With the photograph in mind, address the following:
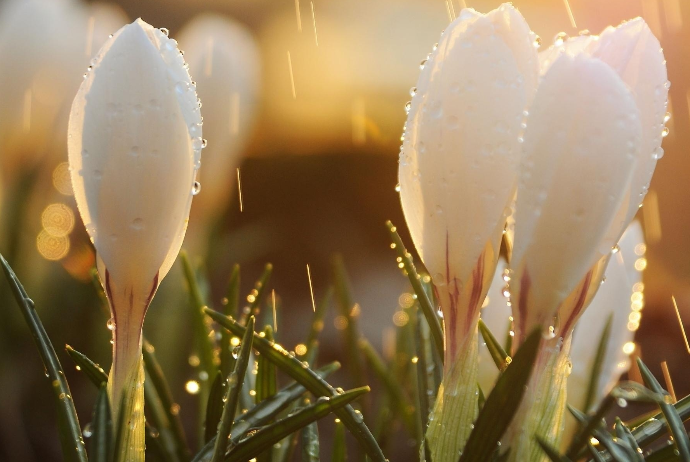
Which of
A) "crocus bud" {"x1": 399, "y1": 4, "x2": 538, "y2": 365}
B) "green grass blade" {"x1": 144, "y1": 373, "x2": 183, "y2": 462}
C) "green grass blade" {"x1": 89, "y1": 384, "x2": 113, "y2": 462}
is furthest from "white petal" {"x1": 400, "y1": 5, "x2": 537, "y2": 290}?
"green grass blade" {"x1": 144, "y1": 373, "x2": 183, "y2": 462}

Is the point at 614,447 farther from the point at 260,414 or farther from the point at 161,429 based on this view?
the point at 161,429

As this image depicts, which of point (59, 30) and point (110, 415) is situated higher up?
point (59, 30)

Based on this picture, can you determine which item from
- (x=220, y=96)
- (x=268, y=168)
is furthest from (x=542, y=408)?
(x=268, y=168)

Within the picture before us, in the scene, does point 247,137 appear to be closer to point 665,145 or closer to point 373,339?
point 373,339

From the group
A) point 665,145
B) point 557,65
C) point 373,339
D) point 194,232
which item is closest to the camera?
point 557,65

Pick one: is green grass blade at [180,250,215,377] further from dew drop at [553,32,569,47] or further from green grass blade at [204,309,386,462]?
dew drop at [553,32,569,47]

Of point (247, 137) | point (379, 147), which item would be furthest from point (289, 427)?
point (379, 147)
